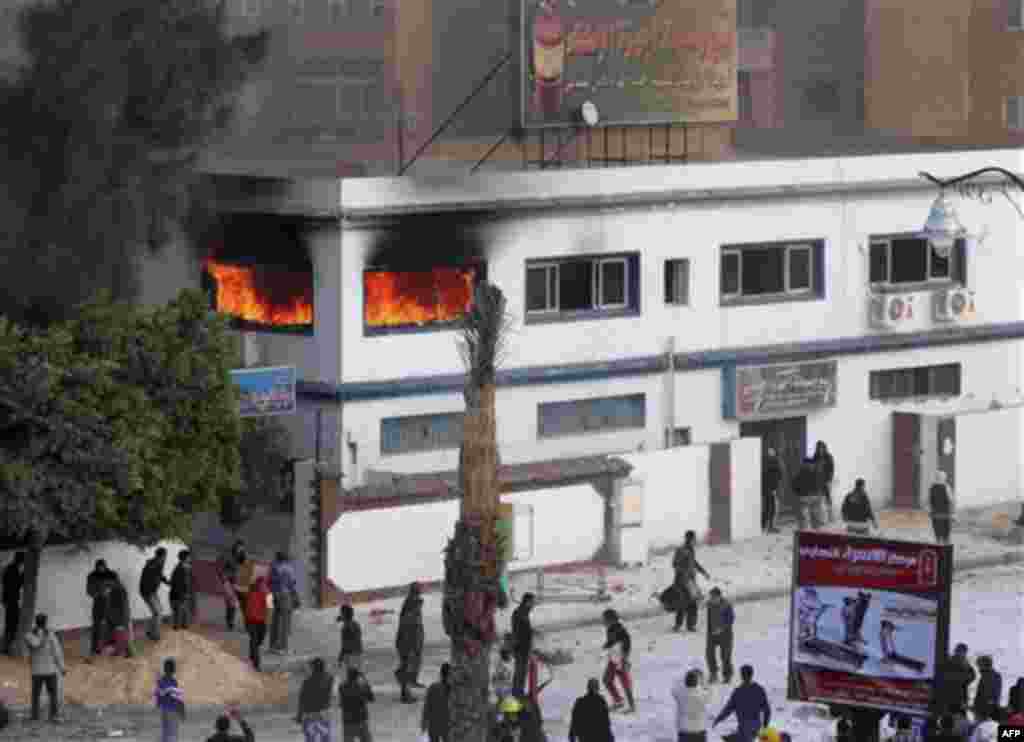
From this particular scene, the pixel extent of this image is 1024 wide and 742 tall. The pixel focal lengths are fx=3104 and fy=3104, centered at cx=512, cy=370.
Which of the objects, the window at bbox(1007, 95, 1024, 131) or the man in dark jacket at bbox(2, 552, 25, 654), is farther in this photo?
the window at bbox(1007, 95, 1024, 131)

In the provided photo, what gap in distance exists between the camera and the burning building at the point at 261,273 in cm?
4762

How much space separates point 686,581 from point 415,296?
8119 millimetres

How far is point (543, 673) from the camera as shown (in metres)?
39.9

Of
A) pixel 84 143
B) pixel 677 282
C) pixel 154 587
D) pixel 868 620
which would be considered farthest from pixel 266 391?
pixel 868 620

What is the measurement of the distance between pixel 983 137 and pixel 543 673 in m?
38.5

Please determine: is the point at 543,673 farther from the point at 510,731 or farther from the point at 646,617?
the point at 510,731

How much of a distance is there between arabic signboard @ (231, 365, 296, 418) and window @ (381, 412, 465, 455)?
2856 millimetres

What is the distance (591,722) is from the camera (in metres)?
31.8

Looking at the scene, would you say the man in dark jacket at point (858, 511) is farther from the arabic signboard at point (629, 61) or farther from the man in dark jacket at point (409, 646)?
the man in dark jacket at point (409, 646)

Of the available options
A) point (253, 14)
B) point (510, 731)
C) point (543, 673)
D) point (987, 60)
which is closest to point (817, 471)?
point (543, 673)

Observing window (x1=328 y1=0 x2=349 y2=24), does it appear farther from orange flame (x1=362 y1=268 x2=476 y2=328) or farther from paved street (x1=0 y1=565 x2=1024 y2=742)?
paved street (x1=0 y1=565 x2=1024 y2=742)

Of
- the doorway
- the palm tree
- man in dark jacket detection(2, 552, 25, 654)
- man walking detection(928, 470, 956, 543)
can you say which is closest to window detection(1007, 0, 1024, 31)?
the doorway

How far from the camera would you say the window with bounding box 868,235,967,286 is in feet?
178

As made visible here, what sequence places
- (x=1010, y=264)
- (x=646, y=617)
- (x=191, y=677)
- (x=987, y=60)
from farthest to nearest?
(x=987, y=60), (x=1010, y=264), (x=646, y=617), (x=191, y=677)
